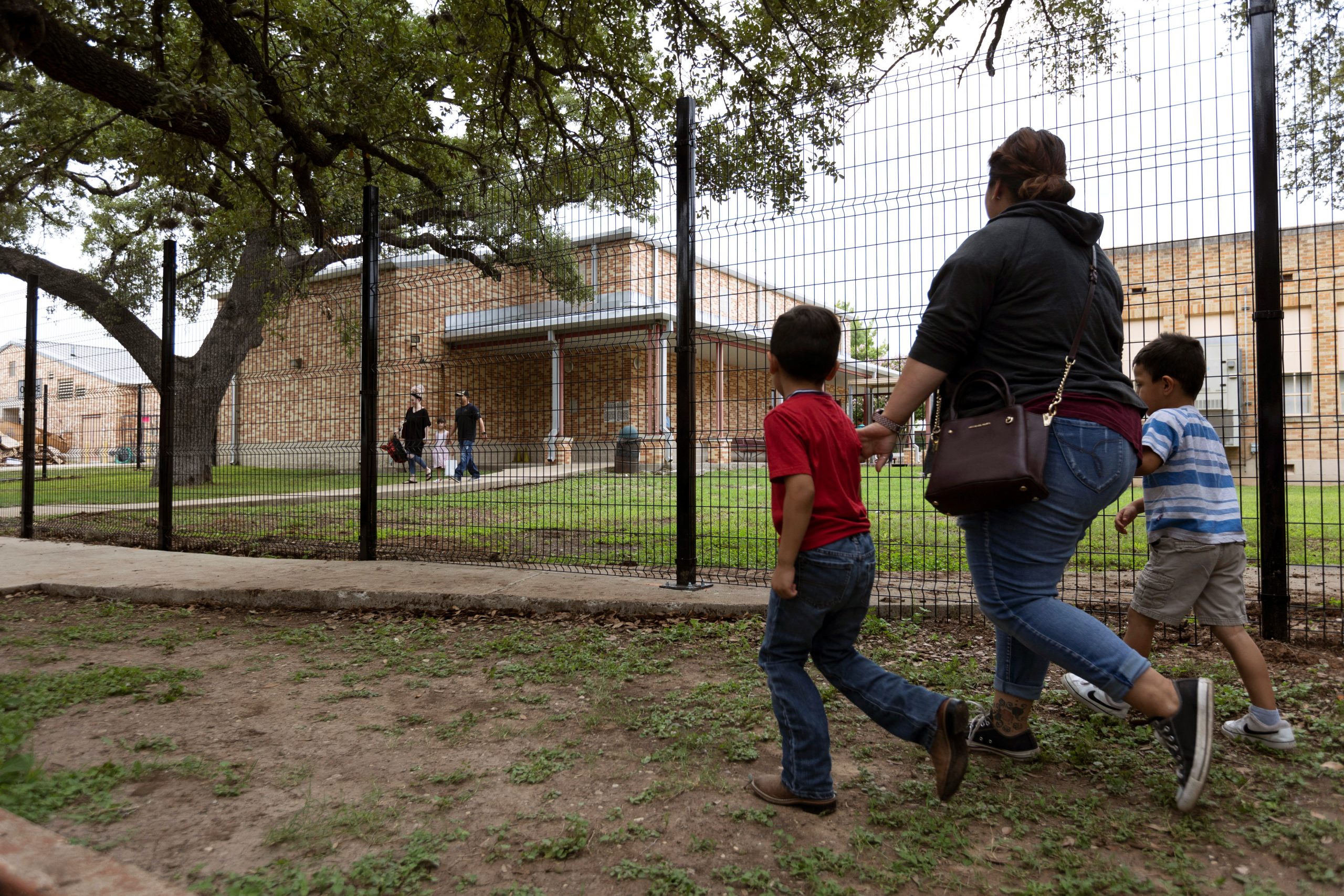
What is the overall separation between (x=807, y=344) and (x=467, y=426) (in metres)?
4.49

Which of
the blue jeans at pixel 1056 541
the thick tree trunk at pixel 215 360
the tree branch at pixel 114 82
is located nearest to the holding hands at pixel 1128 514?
the blue jeans at pixel 1056 541

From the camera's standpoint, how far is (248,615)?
5020mm

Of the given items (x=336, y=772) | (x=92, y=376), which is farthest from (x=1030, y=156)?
(x=92, y=376)

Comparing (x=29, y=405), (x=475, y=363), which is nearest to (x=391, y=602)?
(x=475, y=363)

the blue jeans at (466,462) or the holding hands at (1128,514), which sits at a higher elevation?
the blue jeans at (466,462)

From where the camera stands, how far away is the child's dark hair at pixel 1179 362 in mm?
2771

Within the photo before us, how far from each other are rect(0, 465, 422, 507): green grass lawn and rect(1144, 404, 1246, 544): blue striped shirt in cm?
549

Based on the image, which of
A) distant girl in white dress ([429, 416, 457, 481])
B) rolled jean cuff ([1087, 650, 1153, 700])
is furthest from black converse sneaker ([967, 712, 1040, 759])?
distant girl in white dress ([429, 416, 457, 481])

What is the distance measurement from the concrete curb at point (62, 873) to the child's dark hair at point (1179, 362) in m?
3.24

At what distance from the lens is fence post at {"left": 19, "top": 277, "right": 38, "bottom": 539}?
→ 8438 mm

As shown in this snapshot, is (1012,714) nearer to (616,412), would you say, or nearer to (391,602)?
(616,412)

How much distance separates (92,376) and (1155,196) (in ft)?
34.5

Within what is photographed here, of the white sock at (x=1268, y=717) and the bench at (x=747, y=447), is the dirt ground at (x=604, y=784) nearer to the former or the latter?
the white sock at (x=1268, y=717)

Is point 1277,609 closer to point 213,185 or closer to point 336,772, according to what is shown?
point 336,772
